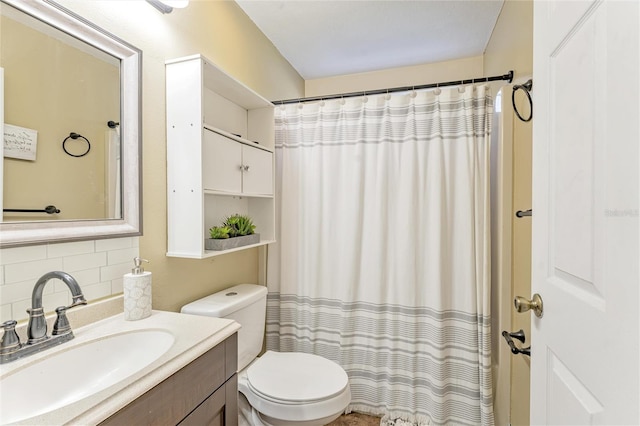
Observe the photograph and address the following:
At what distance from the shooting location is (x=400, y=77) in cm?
264

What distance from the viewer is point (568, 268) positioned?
70cm

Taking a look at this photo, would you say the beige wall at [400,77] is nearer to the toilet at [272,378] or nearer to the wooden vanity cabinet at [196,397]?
the toilet at [272,378]

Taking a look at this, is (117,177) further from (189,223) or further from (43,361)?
(43,361)

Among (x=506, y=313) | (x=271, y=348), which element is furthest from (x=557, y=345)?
(x=271, y=348)

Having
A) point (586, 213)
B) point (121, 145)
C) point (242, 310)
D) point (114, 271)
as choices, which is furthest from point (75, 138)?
point (586, 213)

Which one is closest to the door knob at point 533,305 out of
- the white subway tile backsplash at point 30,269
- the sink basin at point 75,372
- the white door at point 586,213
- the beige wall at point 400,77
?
the white door at point 586,213

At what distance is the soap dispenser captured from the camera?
1.05 metres

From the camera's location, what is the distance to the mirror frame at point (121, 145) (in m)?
0.85

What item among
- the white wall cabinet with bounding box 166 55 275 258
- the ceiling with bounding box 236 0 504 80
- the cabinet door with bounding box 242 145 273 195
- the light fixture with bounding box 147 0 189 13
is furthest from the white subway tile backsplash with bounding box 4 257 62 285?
the ceiling with bounding box 236 0 504 80

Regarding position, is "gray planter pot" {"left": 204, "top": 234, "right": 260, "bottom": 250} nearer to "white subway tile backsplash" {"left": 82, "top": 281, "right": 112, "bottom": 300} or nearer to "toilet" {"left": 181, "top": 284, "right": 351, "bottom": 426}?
"toilet" {"left": 181, "top": 284, "right": 351, "bottom": 426}

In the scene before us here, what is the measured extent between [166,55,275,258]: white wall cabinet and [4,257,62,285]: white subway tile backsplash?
1.36 ft

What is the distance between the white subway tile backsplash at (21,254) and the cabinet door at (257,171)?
2.72 feet

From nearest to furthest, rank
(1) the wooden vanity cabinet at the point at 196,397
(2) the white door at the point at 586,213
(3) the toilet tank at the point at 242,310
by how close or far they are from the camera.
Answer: (2) the white door at the point at 586,213, (1) the wooden vanity cabinet at the point at 196,397, (3) the toilet tank at the point at 242,310

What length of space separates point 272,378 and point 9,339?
97 cm
